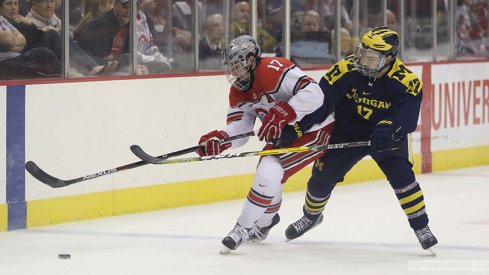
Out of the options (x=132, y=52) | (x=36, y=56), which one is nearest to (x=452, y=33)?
(x=132, y=52)

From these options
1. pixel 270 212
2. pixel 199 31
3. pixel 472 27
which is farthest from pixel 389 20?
pixel 270 212

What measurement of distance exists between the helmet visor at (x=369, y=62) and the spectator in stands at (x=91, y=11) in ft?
7.30

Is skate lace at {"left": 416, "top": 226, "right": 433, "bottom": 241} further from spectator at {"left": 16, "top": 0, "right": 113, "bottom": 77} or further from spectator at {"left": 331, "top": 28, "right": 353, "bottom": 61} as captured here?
spectator at {"left": 331, "top": 28, "right": 353, "bottom": 61}

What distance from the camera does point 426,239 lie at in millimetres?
6273

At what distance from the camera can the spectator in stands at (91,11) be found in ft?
25.9

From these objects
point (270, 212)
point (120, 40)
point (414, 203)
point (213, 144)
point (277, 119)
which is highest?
point (120, 40)

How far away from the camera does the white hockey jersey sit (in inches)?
249

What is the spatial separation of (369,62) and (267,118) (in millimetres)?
555

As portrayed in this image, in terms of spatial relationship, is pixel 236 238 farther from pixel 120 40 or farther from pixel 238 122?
pixel 120 40

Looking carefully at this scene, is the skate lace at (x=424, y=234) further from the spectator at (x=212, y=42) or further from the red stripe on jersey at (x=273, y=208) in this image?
the spectator at (x=212, y=42)

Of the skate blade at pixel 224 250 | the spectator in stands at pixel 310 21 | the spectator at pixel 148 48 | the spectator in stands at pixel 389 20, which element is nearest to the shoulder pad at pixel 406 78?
the skate blade at pixel 224 250

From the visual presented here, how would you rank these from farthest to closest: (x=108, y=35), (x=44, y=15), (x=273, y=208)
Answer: (x=108, y=35)
(x=44, y=15)
(x=273, y=208)

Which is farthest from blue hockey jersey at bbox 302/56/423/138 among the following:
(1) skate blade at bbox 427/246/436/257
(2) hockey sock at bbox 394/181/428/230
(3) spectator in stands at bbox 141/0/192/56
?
(3) spectator in stands at bbox 141/0/192/56

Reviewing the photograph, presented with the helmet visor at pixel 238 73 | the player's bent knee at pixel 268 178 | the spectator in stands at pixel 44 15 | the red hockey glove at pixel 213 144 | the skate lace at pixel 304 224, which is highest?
the spectator in stands at pixel 44 15
